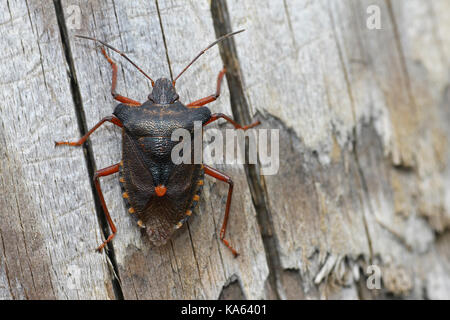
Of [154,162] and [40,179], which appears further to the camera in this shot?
[154,162]

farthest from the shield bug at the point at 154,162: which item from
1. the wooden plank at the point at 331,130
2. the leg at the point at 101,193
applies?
the wooden plank at the point at 331,130

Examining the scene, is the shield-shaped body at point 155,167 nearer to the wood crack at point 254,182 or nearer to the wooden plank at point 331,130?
the wood crack at point 254,182

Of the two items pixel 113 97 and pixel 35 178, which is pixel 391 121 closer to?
pixel 113 97

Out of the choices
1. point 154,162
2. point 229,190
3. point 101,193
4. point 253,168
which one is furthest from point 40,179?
point 253,168

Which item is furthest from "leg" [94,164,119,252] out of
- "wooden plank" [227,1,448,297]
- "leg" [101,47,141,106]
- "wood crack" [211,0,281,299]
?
"wooden plank" [227,1,448,297]

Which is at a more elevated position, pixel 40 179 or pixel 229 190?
pixel 40 179

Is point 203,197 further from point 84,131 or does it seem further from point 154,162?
point 84,131
